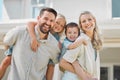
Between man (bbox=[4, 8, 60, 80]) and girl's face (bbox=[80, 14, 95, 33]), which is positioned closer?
man (bbox=[4, 8, 60, 80])

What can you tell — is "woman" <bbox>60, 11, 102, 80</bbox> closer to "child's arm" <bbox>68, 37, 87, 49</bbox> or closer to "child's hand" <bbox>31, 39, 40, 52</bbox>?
"child's arm" <bbox>68, 37, 87, 49</bbox>

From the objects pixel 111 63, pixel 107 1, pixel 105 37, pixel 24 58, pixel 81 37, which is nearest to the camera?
pixel 24 58

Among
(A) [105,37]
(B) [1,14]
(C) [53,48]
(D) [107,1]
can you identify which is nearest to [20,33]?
(C) [53,48]

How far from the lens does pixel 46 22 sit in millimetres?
3795

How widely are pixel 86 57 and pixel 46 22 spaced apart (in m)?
0.61

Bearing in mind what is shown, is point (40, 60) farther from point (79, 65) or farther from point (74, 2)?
point (74, 2)

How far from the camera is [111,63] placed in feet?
32.5

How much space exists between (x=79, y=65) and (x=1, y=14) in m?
6.28

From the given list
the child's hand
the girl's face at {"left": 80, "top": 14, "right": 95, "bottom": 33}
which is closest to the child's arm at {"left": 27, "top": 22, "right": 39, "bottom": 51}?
the child's hand

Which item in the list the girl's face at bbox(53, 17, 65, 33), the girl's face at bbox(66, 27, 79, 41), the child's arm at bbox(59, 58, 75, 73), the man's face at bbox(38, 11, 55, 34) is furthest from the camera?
the girl's face at bbox(53, 17, 65, 33)

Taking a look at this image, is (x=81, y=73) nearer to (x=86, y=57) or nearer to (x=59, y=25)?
(x=86, y=57)

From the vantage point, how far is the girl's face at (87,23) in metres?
4.13

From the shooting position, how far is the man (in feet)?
12.5

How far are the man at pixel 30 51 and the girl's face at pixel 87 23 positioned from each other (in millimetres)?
415
